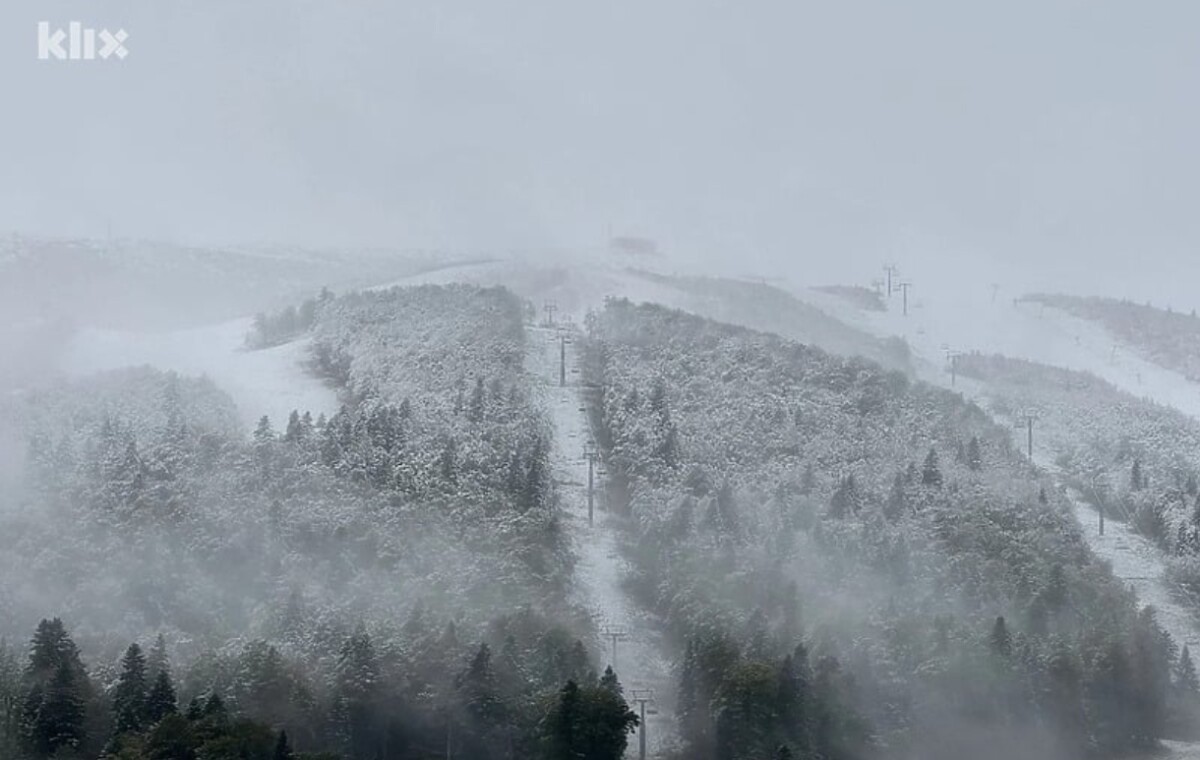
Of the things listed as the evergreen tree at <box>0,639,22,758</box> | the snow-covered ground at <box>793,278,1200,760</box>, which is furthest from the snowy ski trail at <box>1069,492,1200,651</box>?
the evergreen tree at <box>0,639,22,758</box>

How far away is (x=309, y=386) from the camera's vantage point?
121875 millimetres

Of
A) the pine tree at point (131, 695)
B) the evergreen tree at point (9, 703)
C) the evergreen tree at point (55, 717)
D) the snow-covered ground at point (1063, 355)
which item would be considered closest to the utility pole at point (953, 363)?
the snow-covered ground at point (1063, 355)

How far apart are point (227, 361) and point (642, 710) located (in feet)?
198

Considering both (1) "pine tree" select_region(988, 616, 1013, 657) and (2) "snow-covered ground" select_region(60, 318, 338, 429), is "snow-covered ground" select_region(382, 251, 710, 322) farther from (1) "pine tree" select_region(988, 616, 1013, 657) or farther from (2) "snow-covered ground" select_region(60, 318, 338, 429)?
(1) "pine tree" select_region(988, 616, 1013, 657)

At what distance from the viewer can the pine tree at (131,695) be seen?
7188 cm

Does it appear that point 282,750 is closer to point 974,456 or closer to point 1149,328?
point 974,456

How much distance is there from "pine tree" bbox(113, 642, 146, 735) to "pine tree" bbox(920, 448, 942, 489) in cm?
4711

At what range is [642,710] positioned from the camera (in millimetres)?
82938

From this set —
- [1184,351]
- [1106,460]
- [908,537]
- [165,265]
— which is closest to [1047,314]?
[1184,351]

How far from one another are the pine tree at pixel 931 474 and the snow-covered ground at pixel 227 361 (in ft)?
123

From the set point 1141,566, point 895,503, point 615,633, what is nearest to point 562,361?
point 895,503

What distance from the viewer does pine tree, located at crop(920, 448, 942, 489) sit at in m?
103

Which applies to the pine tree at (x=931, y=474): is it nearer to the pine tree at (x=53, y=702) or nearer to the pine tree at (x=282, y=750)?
the pine tree at (x=282, y=750)

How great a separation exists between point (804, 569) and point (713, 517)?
231 inches
